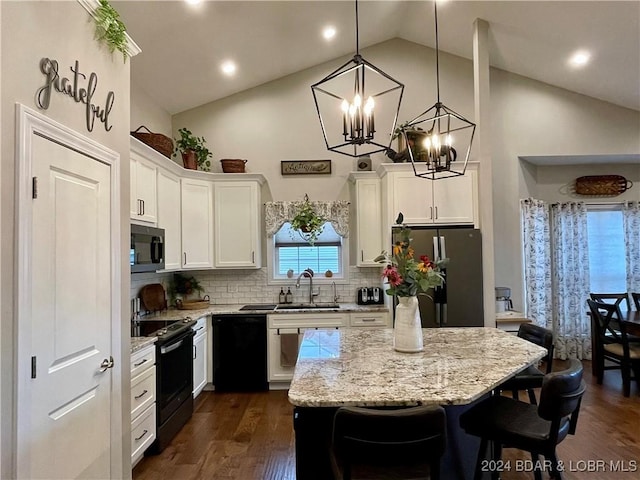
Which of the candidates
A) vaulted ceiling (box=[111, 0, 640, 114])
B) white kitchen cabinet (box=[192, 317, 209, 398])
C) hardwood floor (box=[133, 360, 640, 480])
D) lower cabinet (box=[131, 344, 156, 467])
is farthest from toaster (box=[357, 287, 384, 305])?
vaulted ceiling (box=[111, 0, 640, 114])

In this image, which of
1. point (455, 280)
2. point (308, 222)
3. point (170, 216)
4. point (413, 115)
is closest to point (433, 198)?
point (455, 280)

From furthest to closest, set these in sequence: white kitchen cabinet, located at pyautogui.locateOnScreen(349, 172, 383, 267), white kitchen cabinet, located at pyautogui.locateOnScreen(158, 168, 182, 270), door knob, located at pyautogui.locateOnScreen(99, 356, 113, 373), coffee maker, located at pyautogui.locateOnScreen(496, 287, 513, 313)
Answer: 1. coffee maker, located at pyautogui.locateOnScreen(496, 287, 513, 313)
2. white kitchen cabinet, located at pyautogui.locateOnScreen(349, 172, 383, 267)
3. white kitchen cabinet, located at pyautogui.locateOnScreen(158, 168, 182, 270)
4. door knob, located at pyautogui.locateOnScreen(99, 356, 113, 373)

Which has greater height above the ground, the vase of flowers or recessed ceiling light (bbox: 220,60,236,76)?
recessed ceiling light (bbox: 220,60,236,76)

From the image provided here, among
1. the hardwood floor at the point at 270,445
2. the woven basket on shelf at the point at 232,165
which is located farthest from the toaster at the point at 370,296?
the woven basket on shelf at the point at 232,165

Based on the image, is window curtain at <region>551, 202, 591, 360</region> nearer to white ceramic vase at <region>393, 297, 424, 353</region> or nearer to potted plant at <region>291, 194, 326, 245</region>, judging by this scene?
potted plant at <region>291, 194, 326, 245</region>

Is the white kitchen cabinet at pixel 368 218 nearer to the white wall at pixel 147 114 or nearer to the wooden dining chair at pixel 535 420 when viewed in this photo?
the white wall at pixel 147 114

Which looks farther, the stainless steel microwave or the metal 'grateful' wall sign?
the stainless steel microwave

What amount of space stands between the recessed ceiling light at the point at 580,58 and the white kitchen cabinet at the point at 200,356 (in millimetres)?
5064

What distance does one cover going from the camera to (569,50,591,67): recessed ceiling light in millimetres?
4309

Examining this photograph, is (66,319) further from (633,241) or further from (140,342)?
(633,241)

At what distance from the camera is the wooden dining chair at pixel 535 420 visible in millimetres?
1712

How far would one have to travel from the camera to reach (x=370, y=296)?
192 inches

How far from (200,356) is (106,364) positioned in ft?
6.61

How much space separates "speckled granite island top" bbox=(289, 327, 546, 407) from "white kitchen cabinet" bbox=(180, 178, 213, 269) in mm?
2150
